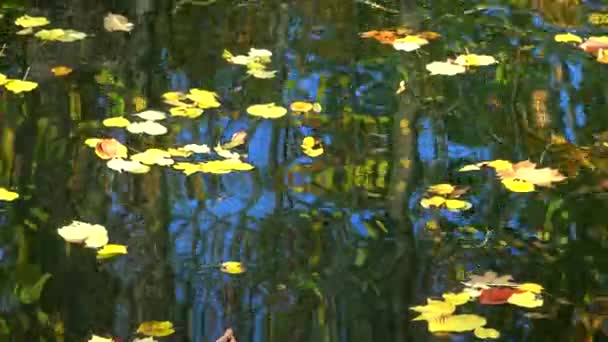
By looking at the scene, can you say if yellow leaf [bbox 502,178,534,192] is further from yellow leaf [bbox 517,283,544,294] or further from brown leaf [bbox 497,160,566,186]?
yellow leaf [bbox 517,283,544,294]

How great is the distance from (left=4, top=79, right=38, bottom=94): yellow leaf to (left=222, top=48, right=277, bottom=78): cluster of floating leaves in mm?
837

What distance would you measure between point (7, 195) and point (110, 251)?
0.51 metres

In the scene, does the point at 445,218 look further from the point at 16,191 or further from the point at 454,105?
the point at 16,191

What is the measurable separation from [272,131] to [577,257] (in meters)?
1.27

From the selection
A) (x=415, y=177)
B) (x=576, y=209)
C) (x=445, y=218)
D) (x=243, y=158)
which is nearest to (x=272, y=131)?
(x=243, y=158)

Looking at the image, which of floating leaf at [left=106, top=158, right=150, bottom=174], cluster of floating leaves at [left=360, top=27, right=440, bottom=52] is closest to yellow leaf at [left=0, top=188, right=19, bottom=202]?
floating leaf at [left=106, top=158, right=150, bottom=174]

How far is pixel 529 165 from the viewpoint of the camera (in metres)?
3.65

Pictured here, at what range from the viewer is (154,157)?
3.64m

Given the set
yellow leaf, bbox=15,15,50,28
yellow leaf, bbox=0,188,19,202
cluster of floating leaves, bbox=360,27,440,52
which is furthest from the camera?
yellow leaf, bbox=15,15,50,28

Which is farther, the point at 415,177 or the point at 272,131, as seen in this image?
the point at 272,131

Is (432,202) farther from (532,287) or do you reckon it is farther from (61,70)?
(61,70)

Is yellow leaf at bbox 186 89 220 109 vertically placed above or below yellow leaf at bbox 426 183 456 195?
above

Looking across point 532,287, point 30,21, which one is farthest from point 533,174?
point 30,21

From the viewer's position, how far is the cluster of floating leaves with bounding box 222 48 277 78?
439 cm
